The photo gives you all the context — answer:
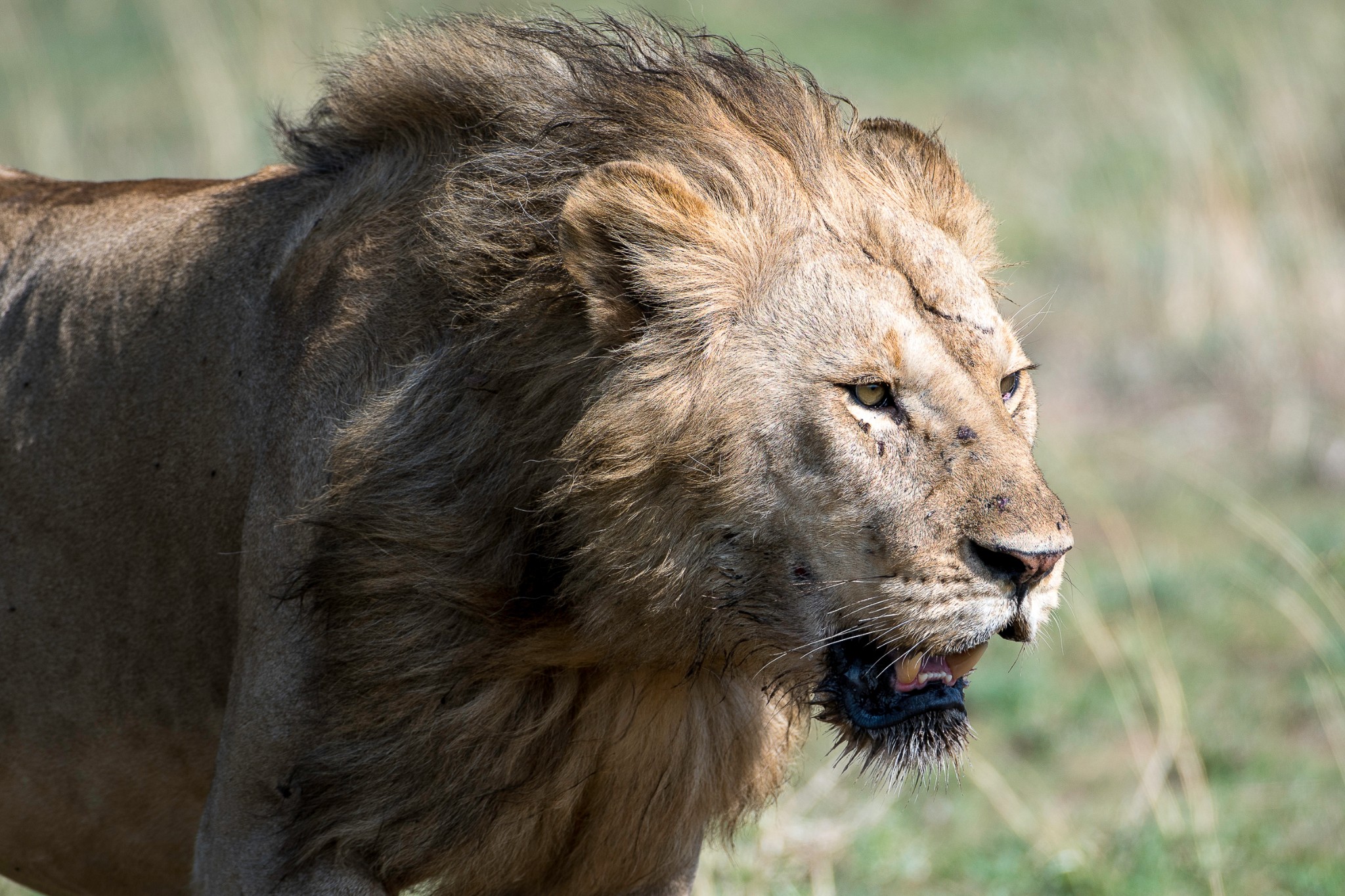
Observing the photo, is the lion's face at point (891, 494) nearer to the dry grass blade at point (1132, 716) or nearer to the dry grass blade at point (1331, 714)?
the dry grass blade at point (1132, 716)

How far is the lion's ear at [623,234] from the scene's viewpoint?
2.42 metres

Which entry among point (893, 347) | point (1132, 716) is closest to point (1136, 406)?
point (1132, 716)

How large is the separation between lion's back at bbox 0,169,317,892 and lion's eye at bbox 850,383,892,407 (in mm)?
1057

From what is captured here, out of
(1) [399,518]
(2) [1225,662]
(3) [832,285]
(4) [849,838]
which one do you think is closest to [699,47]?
(3) [832,285]

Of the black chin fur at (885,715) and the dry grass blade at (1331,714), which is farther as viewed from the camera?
the dry grass blade at (1331,714)

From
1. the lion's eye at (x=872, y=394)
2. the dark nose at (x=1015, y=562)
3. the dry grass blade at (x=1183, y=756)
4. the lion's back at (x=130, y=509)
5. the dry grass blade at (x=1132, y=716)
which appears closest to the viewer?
the dark nose at (x=1015, y=562)

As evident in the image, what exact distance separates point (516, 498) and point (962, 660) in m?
0.79

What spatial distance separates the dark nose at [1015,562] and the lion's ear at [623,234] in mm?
664

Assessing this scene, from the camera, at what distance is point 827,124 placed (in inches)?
109

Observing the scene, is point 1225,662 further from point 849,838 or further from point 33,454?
point 33,454

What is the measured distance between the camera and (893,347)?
2406 mm

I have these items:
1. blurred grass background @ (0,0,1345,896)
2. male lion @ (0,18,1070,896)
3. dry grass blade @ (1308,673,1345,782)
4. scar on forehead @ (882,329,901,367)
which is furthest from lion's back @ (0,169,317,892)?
dry grass blade @ (1308,673,1345,782)

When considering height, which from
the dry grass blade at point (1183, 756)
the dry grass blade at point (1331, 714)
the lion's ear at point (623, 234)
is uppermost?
the lion's ear at point (623, 234)

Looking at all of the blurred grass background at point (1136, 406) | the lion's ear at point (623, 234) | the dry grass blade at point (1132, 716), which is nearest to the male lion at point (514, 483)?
the lion's ear at point (623, 234)
